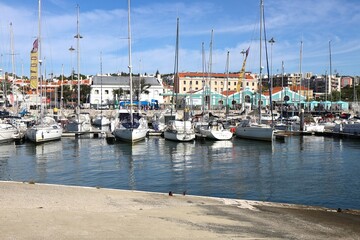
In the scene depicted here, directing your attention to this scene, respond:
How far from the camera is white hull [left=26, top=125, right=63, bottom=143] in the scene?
43.3 meters

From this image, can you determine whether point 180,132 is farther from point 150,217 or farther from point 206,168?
point 150,217

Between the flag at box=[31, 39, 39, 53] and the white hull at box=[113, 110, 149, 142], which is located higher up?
the flag at box=[31, 39, 39, 53]

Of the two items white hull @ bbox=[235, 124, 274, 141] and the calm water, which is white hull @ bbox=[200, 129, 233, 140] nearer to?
the calm water

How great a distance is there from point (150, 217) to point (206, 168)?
1749 centimetres

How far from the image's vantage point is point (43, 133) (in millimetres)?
43781

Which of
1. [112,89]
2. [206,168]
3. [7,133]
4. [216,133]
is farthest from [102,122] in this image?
[112,89]

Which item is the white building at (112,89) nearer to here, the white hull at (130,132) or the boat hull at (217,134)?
the boat hull at (217,134)

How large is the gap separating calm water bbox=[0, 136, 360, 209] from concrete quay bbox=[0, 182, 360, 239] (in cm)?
545

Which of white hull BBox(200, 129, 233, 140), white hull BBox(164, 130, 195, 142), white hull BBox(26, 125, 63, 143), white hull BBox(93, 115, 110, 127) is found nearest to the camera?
white hull BBox(26, 125, 63, 143)

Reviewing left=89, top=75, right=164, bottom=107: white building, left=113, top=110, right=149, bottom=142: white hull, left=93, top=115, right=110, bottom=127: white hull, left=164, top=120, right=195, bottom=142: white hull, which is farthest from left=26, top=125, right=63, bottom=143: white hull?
left=89, top=75, right=164, bottom=107: white building

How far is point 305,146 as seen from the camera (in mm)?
44312

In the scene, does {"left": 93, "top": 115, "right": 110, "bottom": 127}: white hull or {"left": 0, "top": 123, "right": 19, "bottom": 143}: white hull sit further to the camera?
{"left": 93, "top": 115, "right": 110, "bottom": 127}: white hull

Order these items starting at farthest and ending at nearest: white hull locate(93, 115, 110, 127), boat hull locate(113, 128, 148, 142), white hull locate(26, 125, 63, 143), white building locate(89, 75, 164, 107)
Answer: white building locate(89, 75, 164, 107) → white hull locate(93, 115, 110, 127) → boat hull locate(113, 128, 148, 142) → white hull locate(26, 125, 63, 143)

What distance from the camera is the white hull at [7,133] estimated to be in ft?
140
